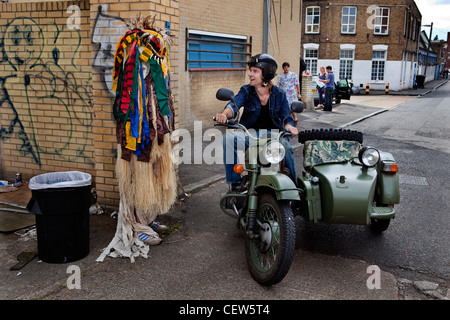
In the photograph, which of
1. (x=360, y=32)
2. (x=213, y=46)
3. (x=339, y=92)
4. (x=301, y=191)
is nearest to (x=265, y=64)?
(x=301, y=191)

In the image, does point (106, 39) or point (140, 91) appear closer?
point (140, 91)

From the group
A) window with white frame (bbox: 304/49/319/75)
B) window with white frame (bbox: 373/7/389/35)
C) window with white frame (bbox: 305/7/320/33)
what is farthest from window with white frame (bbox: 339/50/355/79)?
window with white frame (bbox: 305/7/320/33)

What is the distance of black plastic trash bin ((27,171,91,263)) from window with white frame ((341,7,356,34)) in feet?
125

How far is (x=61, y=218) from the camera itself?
417 centimetres

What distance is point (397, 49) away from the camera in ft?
125

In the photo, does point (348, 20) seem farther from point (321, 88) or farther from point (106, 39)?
point (106, 39)

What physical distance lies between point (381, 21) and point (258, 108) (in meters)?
37.9

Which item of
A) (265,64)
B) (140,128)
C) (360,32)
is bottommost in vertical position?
(140,128)

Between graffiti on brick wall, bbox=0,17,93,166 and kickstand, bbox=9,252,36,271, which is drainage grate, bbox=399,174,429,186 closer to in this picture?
graffiti on brick wall, bbox=0,17,93,166

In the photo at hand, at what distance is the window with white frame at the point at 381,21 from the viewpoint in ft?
126

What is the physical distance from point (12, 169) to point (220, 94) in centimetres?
421

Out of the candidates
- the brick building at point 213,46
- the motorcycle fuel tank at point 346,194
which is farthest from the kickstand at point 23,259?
the brick building at point 213,46
